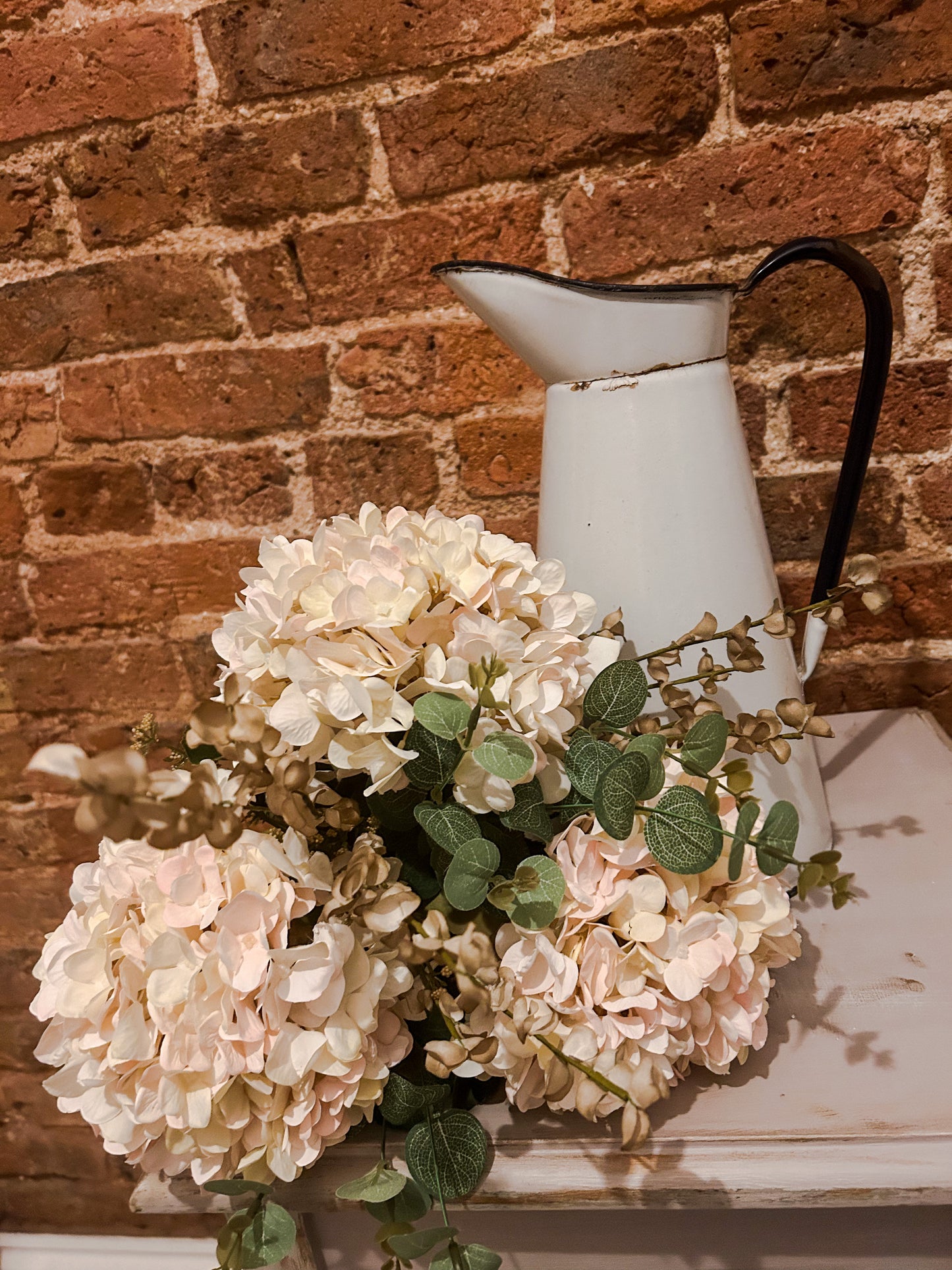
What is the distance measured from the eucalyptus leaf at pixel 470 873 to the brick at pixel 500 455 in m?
0.48

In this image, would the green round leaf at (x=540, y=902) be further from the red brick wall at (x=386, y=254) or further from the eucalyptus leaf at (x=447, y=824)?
the red brick wall at (x=386, y=254)

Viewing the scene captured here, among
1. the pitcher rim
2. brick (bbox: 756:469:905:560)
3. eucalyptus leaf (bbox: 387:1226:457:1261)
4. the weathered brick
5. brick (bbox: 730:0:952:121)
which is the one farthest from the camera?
the weathered brick

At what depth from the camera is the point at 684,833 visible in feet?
1.23

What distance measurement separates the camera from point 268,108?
28.7 inches

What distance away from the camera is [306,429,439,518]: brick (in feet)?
2.61

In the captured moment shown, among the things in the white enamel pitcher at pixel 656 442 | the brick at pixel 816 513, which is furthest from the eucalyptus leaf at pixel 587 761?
the brick at pixel 816 513

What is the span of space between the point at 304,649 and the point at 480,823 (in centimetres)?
13

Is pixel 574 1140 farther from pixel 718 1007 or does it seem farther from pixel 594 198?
pixel 594 198

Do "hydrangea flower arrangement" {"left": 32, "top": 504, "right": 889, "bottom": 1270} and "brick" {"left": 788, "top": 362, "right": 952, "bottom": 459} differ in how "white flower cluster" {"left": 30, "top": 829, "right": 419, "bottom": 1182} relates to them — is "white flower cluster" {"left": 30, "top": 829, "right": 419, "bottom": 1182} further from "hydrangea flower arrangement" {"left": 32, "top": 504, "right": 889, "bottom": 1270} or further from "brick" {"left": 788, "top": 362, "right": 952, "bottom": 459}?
"brick" {"left": 788, "top": 362, "right": 952, "bottom": 459}

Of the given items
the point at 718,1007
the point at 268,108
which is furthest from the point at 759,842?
the point at 268,108

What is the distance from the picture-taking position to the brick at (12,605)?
0.88 meters

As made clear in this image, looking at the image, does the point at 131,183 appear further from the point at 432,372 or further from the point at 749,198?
the point at 749,198

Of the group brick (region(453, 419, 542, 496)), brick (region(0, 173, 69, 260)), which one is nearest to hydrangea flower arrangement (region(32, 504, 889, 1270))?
brick (region(453, 419, 542, 496))

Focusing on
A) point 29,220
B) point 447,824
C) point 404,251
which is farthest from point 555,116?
point 447,824
